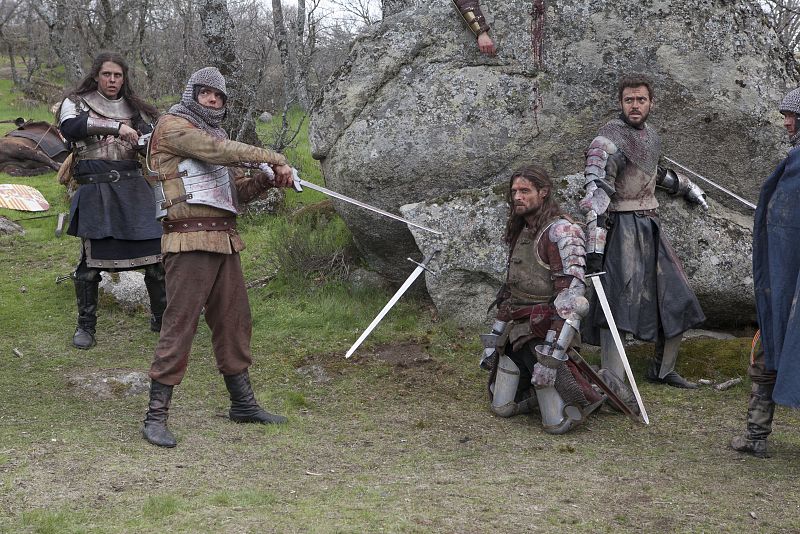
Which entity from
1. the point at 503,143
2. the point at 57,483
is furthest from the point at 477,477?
the point at 503,143

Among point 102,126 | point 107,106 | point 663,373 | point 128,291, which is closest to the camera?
point 663,373

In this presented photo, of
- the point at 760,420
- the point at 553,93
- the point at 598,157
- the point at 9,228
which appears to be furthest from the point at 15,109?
the point at 760,420

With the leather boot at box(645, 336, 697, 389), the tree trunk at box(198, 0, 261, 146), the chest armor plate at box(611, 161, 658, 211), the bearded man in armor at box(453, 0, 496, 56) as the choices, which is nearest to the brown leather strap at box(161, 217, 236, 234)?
the chest armor plate at box(611, 161, 658, 211)

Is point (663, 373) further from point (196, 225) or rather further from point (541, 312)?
point (196, 225)

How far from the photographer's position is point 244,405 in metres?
5.14

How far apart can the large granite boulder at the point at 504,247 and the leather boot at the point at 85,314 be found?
7.44 feet

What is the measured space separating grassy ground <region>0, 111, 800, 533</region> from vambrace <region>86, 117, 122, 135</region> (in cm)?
152

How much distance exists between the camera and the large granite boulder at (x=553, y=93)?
258 inches

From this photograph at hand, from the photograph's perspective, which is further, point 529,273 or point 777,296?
point 529,273

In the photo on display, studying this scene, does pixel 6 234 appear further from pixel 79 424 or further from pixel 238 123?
pixel 79 424

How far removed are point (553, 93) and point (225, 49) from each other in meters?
4.23

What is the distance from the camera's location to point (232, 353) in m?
5.04

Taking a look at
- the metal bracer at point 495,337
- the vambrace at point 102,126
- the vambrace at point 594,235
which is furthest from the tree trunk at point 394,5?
the metal bracer at point 495,337

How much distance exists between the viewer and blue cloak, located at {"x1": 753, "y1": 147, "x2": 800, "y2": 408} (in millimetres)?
4312
